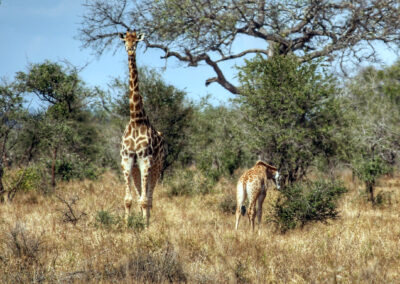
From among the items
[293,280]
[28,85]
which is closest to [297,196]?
[293,280]

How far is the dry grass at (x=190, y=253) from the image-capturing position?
495 centimetres

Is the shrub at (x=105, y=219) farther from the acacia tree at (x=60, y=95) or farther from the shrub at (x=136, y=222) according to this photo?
the acacia tree at (x=60, y=95)

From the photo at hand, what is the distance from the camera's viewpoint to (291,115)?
11.1 meters

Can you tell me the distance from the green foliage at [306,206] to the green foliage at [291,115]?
2009mm

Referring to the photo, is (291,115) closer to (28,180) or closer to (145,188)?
(145,188)

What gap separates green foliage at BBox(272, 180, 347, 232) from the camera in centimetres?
856

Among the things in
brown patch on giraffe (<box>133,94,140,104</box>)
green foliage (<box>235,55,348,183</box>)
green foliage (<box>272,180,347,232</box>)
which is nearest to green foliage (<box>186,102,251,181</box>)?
green foliage (<box>235,55,348,183</box>)

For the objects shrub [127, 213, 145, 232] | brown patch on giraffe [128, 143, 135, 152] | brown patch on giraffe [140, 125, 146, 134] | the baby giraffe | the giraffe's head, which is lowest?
shrub [127, 213, 145, 232]

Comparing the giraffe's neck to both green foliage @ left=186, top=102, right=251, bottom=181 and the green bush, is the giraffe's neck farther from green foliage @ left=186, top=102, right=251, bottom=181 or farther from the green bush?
green foliage @ left=186, top=102, right=251, bottom=181

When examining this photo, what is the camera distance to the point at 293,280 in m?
4.89

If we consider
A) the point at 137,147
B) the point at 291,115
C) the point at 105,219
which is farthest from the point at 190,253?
the point at 291,115

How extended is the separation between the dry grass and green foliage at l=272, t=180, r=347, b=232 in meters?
0.19

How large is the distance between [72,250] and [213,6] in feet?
38.5

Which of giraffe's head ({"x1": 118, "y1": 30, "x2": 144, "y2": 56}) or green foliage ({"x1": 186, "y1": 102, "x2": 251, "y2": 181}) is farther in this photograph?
green foliage ({"x1": 186, "y1": 102, "x2": 251, "y2": 181})
